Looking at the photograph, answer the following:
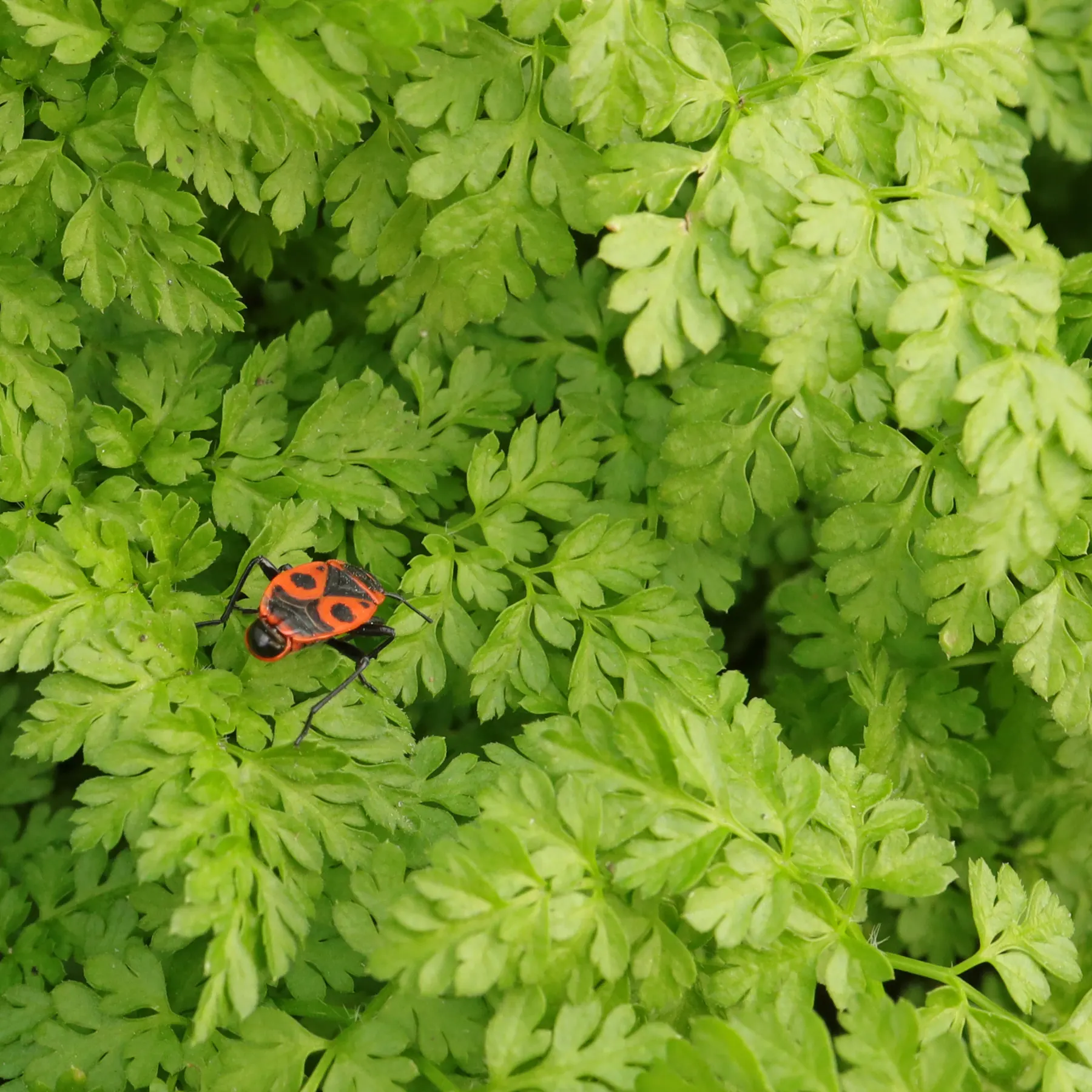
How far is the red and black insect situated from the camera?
7.48 feet

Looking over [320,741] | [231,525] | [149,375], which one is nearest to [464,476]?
[231,525]

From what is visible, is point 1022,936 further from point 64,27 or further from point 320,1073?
point 64,27

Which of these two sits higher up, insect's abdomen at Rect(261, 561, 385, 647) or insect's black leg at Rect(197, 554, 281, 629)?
insect's abdomen at Rect(261, 561, 385, 647)

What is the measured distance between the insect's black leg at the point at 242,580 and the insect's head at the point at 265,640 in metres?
0.17

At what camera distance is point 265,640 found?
7.46 ft

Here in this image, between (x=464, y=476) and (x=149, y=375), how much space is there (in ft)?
2.95

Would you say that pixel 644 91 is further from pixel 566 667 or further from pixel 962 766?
pixel 962 766

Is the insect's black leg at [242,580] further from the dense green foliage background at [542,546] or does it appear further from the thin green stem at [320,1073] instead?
the thin green stem at [320,1073]

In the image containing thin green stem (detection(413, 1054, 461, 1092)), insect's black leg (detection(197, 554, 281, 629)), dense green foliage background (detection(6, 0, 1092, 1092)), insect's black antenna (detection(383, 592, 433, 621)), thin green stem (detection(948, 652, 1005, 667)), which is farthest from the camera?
thin green stem (detection(948, 652, 1005, 667))

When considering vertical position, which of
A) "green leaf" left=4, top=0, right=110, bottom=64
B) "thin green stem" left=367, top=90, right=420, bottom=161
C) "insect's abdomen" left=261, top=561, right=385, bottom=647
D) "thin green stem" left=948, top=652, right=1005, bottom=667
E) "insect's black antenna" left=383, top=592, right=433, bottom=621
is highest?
"green leaf" left=4, top=0, right=110, bottom=64

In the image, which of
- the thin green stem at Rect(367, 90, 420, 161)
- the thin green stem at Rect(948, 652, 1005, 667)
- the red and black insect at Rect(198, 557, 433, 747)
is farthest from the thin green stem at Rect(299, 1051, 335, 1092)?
the thin green stem at Rect(367, 90, 420, 161)

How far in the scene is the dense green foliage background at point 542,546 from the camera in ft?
6.73

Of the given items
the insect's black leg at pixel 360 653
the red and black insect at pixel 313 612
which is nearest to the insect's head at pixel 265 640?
the red and black insect at pixel 313 612

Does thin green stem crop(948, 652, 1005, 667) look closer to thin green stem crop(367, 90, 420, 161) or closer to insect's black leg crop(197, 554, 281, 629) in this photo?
insect's black leg crop(197, 554, 281, 629)
